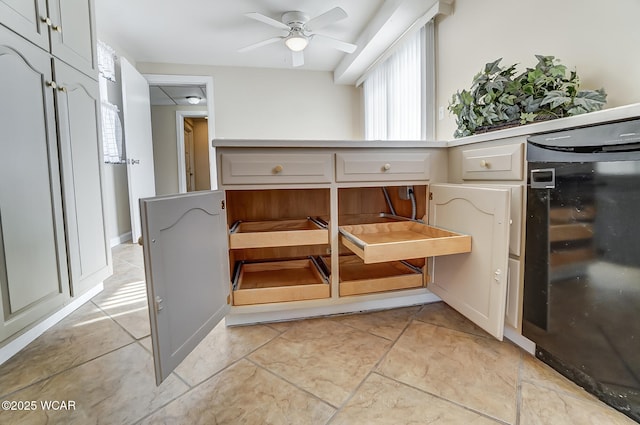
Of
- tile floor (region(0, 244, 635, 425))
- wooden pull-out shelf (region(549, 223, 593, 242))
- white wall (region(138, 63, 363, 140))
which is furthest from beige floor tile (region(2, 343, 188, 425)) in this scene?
white wall (region(138, 63, 363, 140))

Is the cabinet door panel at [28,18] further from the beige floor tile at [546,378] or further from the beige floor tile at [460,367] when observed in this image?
the beige floor tile at [546,378]

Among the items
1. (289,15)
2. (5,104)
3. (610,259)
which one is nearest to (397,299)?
(610,259)

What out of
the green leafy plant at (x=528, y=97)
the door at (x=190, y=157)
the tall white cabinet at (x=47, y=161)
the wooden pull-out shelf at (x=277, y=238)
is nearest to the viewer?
the green leafy plant at (x=528, y=97)

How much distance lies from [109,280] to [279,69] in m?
3.31

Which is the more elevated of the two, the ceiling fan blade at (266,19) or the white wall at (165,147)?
the ceiling fan blade at (266,19)

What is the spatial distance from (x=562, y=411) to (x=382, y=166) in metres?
1.05

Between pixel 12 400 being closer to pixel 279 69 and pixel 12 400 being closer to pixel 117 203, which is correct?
pixel 117 203

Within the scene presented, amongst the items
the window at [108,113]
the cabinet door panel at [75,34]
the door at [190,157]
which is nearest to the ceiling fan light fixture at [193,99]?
the door at [190,157]

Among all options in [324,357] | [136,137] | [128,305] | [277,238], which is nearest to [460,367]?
[324,357]

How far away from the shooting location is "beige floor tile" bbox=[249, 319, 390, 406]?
0.96m

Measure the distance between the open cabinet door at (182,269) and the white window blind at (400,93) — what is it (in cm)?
212

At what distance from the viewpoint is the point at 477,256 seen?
3.72 ft

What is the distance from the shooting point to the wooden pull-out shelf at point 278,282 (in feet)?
4.33

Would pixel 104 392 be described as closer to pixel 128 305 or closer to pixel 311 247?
pixel 128 305
